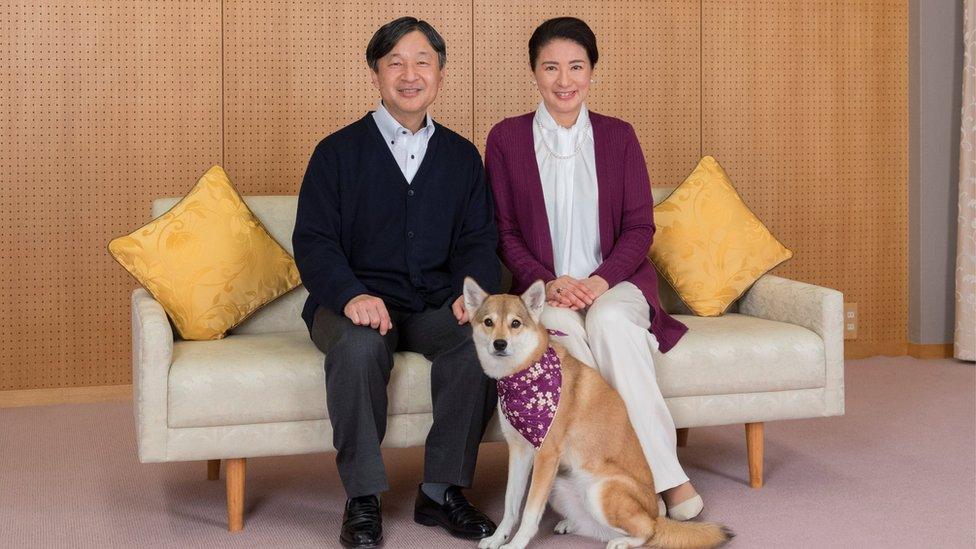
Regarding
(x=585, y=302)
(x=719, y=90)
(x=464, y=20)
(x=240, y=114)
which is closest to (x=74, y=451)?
(x=240, y=114)

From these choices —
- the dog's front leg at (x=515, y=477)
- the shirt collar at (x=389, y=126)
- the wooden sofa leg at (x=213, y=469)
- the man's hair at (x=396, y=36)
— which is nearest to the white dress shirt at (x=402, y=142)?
the shirt collar at (x=389, y=126)

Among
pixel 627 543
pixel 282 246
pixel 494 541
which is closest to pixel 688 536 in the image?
pixel 627 543

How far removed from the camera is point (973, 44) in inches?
205

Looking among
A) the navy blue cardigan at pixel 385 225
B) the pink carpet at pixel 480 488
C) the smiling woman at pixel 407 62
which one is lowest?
the pink carpet at pixel 480 488

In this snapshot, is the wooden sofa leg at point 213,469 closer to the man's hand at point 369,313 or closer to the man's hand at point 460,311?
the man's hand at point 369,313

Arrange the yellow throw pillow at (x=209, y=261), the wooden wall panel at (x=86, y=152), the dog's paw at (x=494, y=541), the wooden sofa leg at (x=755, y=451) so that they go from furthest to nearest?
the wooden wall panel at (x=86, y=152)
the wooden sofa leg at (x=755, y=451)
the yellow throw pillow at (x=209, y=261)
the dog's paw at (x=494, y=541)

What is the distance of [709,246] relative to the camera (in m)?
3.70

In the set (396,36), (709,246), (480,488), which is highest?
(396,36)

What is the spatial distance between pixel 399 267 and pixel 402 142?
39 cm

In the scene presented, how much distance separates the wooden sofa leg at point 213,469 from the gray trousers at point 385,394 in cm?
72

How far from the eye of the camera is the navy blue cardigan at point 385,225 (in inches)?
122

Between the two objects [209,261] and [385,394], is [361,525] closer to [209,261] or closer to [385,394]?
[385,394]

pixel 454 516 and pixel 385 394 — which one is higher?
pixel 385 394

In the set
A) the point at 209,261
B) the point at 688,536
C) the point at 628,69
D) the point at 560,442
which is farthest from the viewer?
the point at 628,69
